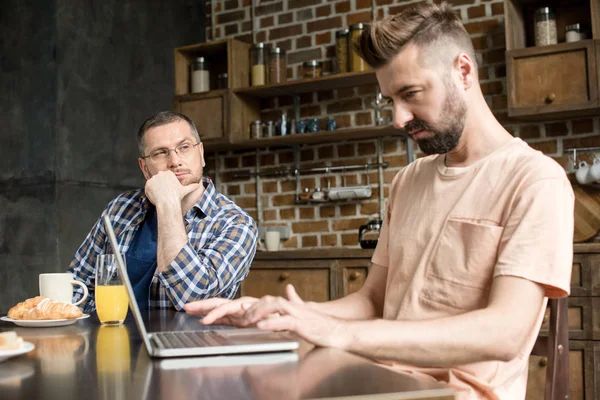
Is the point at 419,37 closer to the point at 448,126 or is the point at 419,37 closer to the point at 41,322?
the point at 448,126

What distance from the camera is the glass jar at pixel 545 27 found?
3299 mm

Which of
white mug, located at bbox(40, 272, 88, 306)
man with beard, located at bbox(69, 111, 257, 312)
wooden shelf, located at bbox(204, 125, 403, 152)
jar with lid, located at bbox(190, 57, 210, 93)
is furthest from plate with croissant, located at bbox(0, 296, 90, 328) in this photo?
jar with lid, located at bbox(190, 57, 210, 93)

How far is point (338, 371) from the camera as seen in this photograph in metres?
0.90

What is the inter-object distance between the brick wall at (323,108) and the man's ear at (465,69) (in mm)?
2228

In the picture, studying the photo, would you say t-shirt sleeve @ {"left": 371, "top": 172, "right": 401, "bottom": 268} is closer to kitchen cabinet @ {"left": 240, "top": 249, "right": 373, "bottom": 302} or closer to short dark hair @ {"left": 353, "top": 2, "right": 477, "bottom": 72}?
short dark hair @ {"left": 353, "top": 2, "right": 477, "bottom": 72}

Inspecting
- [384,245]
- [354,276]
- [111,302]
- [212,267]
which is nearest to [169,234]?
A: [212,267]

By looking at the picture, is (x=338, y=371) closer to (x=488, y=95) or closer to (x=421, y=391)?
(x=421, y=391)

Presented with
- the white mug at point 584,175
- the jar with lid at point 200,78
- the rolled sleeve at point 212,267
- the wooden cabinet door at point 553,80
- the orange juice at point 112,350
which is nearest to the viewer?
the orange juice at point 112,350

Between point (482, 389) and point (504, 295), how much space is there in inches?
7.3

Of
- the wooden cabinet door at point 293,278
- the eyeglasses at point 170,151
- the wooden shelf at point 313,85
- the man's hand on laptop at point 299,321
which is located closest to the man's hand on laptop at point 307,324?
the man's hand on laptop at point 299,321

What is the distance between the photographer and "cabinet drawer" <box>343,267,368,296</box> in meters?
3.34

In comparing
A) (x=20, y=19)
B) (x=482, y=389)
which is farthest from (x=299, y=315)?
(x=20, y=19)

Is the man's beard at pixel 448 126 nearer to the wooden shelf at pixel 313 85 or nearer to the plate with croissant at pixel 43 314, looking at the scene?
the plate with croissant at pixel 43 314

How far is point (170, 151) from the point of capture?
2.25m
